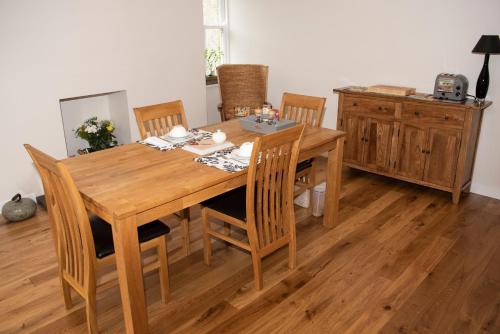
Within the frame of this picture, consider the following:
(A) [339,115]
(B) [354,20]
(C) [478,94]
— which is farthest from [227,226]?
(B) [354,20]

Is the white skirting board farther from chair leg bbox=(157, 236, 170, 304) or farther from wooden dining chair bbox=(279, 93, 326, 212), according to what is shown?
chair leg bbox=(157, 236, 170, 304)

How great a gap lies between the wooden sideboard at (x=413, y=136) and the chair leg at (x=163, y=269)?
2.47 metres

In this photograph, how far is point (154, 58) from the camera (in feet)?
13.4

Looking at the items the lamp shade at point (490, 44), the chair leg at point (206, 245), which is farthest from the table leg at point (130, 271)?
the lamp shade at point (490, 44)

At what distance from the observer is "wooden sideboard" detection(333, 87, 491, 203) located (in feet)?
11.3

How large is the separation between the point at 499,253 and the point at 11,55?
3888 mm

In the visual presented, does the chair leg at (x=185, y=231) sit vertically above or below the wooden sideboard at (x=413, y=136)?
below

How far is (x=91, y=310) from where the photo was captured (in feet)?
6.56

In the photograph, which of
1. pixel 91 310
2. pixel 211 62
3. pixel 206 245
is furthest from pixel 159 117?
pixel 211 62

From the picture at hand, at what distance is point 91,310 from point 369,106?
9.77 ft

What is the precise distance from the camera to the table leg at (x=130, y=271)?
1768 millimetres

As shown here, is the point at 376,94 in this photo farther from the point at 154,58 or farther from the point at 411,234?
the point at 154,58

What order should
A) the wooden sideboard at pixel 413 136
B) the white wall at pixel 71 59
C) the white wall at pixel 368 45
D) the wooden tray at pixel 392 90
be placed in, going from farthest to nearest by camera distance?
the wooden tray at pixel 392 90
the white wall at pixel 368 45
the wooden sideboard at pixel 413 136
the white wall at pixel 71 59

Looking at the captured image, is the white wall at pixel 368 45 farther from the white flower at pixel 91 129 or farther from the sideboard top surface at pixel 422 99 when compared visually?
the white flower at pixel 91 129
